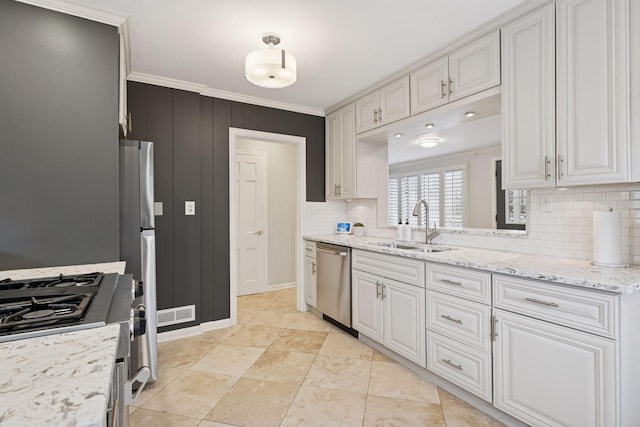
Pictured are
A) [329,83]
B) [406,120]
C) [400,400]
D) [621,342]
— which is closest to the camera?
[621,342]

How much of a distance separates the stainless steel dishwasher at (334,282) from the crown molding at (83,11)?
240 centimetres

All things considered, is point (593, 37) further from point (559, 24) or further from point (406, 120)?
point (406, 120)

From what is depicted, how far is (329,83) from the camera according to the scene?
10.2 ft

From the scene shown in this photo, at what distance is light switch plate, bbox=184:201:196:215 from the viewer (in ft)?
10.3

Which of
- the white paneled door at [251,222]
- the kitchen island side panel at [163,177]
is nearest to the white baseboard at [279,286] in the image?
the white paneled door at [251,222]

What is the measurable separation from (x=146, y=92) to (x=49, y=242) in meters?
1.70

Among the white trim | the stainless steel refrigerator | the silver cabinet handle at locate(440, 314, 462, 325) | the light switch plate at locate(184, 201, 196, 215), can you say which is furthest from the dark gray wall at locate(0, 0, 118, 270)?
the silver cabinet handle at locate(440, 314, 462, 325)

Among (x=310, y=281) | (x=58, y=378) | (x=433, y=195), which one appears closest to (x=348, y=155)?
(x=433, y=195)

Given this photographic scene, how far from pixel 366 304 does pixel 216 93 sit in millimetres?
2548

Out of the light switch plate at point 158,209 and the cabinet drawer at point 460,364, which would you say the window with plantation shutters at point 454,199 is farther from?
the light switch plate at point 158,209

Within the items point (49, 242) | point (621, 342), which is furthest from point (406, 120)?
point (49, 242)

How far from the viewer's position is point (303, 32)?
2236 millimetres

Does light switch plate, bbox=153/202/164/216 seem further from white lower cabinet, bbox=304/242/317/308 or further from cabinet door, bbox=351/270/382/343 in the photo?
cabinet door, bbox=351/270/382/343

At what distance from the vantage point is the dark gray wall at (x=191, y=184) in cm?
299
